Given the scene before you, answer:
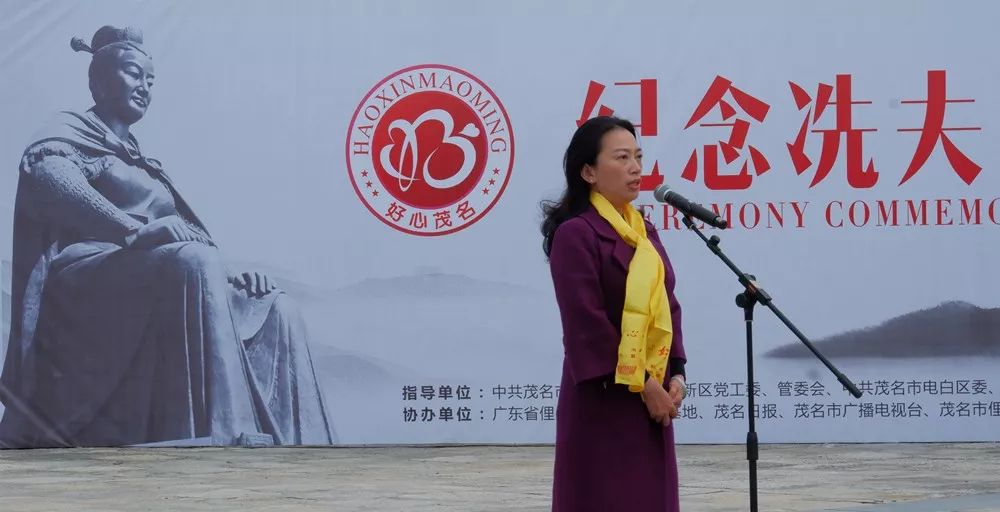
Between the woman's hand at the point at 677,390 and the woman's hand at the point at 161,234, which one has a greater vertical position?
the woman's hand at the point at 161,234

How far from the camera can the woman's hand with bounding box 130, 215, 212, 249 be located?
748 centimetres

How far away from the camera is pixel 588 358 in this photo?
282 centimetres

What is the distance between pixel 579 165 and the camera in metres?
3.01

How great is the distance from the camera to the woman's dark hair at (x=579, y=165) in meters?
2.99

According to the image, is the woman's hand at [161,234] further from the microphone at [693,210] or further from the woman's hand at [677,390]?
the woman's hand at [677,390]

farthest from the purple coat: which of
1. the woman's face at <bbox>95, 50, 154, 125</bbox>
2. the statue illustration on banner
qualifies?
the woman's face at <bbox>95, 50, 154, 125</bbox>

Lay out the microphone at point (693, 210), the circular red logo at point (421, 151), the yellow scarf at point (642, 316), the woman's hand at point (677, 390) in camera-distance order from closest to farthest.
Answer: the yellow scarf at point (642, 316)
the woman's hand at point (677, 390)
the microphone at point (693, 210)
the circular red logo at point (421, 151)

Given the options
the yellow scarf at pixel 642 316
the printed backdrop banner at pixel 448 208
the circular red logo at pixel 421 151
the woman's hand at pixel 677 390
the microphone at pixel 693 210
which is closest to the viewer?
the yellow scarf at pixel 642 316

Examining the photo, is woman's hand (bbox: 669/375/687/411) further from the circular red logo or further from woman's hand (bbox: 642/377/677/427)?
the circular red logo

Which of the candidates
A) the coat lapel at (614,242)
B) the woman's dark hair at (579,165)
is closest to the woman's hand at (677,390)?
the coat lapel at (614,242)

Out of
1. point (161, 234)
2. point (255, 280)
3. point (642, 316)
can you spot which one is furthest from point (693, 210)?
point (161, 234)

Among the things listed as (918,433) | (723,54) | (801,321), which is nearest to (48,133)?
(723,54)

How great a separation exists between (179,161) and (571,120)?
80.1 inches

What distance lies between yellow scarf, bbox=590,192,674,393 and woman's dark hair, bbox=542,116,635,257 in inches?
2.9
